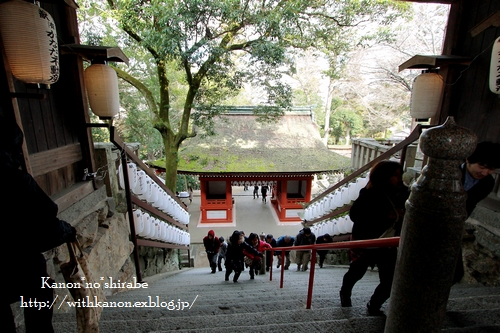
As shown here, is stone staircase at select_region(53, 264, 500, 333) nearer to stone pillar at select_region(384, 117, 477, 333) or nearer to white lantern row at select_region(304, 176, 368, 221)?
stone pillar at select_region(384, 117, 477, 333)

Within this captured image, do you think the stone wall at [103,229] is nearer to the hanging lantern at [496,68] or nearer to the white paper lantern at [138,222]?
the white paper lantern at [138,222]

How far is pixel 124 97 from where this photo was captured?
13258 mm

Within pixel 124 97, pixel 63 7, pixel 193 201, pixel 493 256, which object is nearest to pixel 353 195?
pixel 493 256

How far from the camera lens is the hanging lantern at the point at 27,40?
1.88m

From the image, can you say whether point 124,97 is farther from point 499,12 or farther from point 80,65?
point 499,12

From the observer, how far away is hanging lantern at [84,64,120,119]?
2.98 m

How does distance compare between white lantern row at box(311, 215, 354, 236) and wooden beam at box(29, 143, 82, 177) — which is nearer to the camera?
wooden beam at box(29, 143, 82, 177)

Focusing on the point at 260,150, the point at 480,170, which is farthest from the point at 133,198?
the point at 260,150

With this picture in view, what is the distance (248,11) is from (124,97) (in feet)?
31.8

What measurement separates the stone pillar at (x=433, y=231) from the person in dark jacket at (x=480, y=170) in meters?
1.28

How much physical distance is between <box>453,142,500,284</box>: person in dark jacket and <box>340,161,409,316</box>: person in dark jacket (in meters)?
0.46

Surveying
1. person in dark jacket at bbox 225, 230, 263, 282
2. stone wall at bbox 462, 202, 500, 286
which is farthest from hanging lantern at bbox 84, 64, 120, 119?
stone wall at bbox 462, 202, 500, 286

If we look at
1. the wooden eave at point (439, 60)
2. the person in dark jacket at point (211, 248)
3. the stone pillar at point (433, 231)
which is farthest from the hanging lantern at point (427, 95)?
the person in dark jacket at point (211, 248)

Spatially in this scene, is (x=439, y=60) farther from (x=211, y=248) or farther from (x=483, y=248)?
(x=211, y=248)
